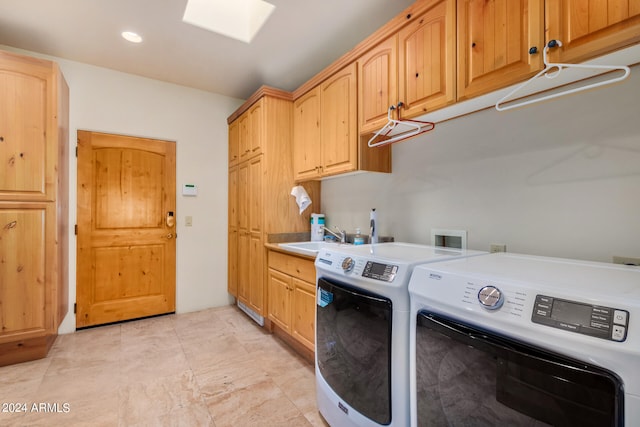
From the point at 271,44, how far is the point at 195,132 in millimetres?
1517

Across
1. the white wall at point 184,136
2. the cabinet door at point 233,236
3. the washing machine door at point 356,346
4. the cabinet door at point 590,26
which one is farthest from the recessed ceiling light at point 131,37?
the cabinet door at point 590,26

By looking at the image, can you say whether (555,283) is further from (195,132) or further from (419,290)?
(195,132)

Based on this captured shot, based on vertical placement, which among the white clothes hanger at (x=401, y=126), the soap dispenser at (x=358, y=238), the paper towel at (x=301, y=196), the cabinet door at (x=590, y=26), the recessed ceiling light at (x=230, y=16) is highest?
the recessed ceiling light at (x=230, y=16)

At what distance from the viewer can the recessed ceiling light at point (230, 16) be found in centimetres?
227

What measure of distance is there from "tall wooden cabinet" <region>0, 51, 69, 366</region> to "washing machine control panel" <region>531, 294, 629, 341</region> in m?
3.08

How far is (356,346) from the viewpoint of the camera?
1.41 metres

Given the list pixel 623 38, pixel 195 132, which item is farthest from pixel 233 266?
pixel 623 38

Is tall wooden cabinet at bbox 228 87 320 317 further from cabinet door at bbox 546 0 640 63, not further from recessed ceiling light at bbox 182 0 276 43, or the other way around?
cabinet door at bbox 546 0 640 63

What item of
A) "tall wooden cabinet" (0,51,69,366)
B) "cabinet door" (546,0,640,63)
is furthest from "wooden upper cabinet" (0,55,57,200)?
"cabinet door" (546,0,640,63)

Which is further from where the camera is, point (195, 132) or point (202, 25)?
point (195, 132)

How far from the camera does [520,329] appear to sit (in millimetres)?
802

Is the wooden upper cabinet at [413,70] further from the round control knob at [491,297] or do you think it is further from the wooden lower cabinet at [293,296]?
the wooden lower cabinet at [293,296]

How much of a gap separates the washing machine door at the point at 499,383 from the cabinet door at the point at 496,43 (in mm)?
1078

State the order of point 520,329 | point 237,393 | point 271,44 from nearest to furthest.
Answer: point 520,329 < point 237,393 < point 271,44
